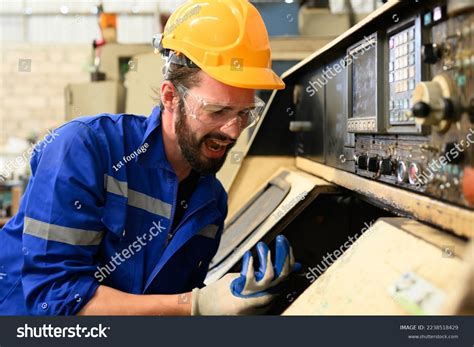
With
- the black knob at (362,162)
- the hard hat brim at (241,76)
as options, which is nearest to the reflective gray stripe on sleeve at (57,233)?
the hard hat brim at (241,76)

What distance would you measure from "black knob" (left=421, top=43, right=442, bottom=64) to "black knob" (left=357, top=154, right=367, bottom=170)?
1.39 ft

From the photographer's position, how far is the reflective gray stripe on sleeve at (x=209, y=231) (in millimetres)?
1616

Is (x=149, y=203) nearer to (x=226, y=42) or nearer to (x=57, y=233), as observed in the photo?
(x=57, y=233)

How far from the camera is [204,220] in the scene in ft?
5.16

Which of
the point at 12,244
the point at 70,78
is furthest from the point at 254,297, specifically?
the point at 70,78

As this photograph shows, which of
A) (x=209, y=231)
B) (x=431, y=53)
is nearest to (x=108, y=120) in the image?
(x=209, y=231)

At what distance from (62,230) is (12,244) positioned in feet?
0.90

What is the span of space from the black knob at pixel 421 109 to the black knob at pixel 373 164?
386 mm

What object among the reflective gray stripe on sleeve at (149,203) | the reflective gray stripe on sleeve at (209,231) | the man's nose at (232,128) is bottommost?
the reflective gray stripe on sleeve at (209,231)

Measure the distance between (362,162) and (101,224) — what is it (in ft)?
1.99

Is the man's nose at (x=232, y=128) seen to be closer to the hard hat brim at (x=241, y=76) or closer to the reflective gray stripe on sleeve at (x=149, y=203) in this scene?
the hard hat brim at (x=241, y=76)

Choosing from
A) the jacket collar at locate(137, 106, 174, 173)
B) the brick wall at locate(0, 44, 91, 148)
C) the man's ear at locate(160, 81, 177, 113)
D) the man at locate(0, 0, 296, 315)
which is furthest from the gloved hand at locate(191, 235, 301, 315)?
the brick wall at locate(0, 44, 91, 148)

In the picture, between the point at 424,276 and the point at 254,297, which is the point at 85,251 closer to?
the point at 254,297

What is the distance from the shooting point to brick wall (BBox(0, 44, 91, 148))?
6.95m
